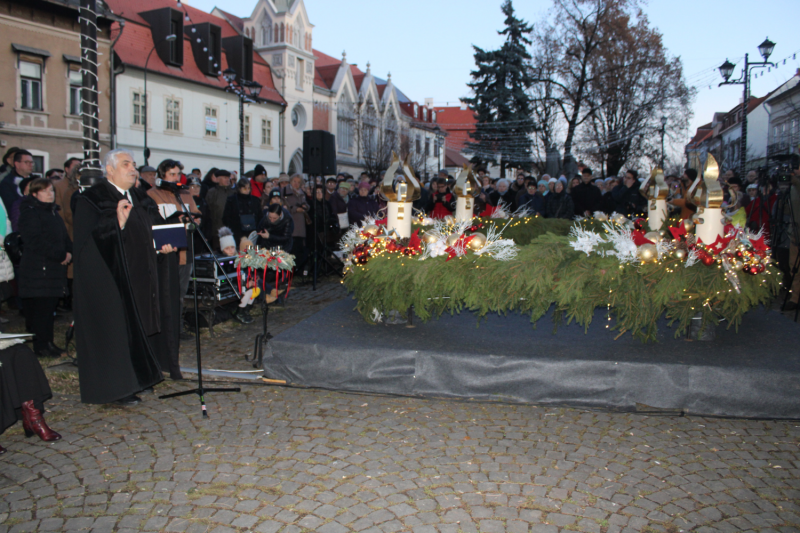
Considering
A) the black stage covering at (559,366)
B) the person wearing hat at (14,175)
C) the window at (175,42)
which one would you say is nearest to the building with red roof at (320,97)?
the window at (175,42)

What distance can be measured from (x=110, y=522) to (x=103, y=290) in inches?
81.6

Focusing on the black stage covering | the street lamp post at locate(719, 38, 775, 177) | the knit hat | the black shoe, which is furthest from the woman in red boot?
the street lamp post at locate(719, 38, 775, 177)

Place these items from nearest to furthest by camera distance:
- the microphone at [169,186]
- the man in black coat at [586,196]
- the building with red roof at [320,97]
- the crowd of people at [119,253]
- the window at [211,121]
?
the crowd of people at [119,253], the microphone at [169,186], the man in black coat at [586,196], the window at [211,121], the building with red roof at [320,97]

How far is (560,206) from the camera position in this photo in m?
11.8

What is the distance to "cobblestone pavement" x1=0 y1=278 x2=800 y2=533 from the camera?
297 centimetres

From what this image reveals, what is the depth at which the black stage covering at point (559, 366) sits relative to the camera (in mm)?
4332

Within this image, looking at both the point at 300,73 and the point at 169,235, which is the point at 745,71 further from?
the point at 300,73

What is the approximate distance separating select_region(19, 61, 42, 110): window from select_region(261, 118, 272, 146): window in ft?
47.2

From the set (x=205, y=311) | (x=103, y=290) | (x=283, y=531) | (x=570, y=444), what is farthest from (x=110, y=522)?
(x=205, y=311)

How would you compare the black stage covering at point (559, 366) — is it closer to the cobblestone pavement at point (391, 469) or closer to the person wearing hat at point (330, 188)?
the cobblestone pavement at point (391, 469)

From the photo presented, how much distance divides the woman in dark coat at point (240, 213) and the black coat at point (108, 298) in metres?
4.04

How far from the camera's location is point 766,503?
10.3 feet

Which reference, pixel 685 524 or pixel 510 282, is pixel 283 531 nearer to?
pixel 685 524

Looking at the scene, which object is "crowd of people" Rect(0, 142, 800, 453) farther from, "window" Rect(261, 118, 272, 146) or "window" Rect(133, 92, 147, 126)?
"window" Rect(261, 118, 272, 146)
